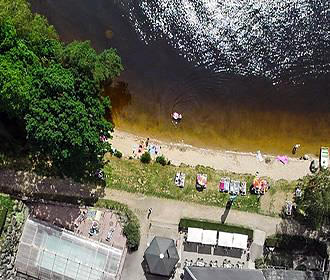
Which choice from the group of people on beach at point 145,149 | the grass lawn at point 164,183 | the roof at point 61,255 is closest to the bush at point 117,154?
the grass lawn at point 164,183

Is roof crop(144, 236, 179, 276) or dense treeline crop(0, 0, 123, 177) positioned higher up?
dense treeline crop(0, 0, 123, 177)

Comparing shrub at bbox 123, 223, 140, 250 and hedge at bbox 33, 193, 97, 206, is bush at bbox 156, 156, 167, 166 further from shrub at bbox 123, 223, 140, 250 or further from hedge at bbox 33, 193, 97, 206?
hedge at bbox 33, 193, 97, 206

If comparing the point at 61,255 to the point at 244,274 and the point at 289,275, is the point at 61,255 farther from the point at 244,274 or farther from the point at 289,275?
the point at 289,275

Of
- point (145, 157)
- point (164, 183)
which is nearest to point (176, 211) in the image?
point (164, 183)

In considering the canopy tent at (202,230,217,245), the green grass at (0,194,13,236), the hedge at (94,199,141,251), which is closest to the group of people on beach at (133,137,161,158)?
the hedge at (94,199,141,251)

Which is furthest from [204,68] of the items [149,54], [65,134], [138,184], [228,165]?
[65,134]
